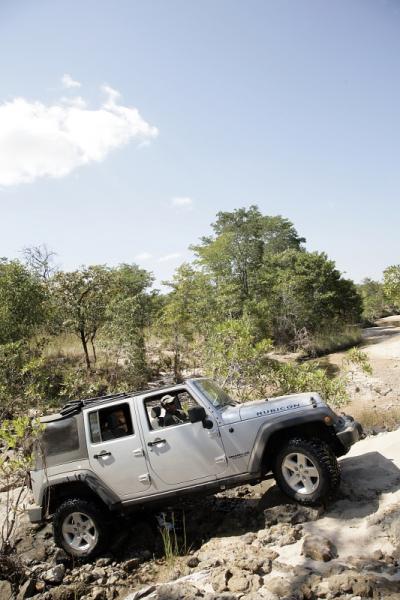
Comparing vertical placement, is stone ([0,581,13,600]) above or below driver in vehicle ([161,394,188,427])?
below

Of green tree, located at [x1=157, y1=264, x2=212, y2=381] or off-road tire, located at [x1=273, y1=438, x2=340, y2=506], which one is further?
green tree, located at [x1=157, y1=264, x2=212, y2=381]

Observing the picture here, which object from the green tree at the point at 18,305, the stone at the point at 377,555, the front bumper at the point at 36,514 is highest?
the green tree at the point at 18,305

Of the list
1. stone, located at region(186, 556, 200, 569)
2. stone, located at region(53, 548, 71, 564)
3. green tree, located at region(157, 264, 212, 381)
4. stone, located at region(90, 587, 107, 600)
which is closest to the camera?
stone, located at region(90, 587, 107, 600)

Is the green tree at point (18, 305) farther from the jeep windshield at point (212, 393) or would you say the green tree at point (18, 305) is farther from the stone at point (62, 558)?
the jeep windshield at point (212, 393)

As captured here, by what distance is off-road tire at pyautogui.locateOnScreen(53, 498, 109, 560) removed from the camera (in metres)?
5.54

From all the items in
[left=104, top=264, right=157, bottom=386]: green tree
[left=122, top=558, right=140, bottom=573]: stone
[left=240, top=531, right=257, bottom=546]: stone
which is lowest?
[left=122, top=558, right=140, bottom=573]: stone

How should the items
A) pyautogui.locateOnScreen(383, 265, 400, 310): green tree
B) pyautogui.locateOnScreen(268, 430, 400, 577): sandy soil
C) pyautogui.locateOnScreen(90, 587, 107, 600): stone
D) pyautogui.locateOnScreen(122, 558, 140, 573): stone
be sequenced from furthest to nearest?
1. pyautogui.locateOnScreen(383, 265, 400, 310): green tree
2. pyautogui.locateOnScreen(122, 558, 140, 573): stone
3. pyautogui.locateOnScreen(90, 587, 107, 600): stone
4. pyautogui.locateOnScreen(268, 430, 400, 577): sandy soil

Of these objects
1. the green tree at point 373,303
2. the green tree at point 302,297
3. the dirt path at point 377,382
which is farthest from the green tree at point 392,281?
the green tree at point 373,303

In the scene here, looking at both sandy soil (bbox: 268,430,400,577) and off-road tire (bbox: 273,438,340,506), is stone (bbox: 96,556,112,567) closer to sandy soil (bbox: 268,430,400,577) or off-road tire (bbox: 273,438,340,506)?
sandy soil (bbox: 268,430,400,577)

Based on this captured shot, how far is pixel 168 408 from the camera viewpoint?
5832 mm

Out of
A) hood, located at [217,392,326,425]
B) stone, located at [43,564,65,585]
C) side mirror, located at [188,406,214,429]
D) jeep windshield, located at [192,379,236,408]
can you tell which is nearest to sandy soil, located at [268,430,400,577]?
hood, located at [217,392,326,425]

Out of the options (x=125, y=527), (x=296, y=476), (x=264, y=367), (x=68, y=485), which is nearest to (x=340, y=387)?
(x=264, y=367)

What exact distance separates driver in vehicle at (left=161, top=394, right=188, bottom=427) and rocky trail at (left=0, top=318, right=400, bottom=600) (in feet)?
4.20

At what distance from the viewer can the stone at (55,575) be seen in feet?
17.3
